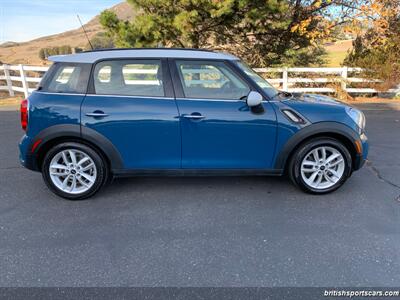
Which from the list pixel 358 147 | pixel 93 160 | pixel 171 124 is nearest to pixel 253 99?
pixel 171 124

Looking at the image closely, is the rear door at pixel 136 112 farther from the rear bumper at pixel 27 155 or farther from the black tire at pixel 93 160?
the rear bumper at pixel 27 155

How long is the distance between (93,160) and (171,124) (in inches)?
38.7

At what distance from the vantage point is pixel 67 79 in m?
3.70

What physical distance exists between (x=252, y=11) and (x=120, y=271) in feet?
32.6

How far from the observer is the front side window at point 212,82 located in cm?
364

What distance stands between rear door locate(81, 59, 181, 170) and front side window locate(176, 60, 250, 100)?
0.64 ft

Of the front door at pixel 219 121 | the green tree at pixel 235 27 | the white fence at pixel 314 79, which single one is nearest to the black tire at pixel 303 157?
the front door at pixel 219 121

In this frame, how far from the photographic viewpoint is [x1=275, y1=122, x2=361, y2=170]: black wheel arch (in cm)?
363

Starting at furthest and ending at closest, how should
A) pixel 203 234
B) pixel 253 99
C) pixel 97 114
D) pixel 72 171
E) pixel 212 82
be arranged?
1. pixel 72 171
2. pixel 212 82
3. pixel 97 114
4. pixel 253 99
5. pixel 203 234

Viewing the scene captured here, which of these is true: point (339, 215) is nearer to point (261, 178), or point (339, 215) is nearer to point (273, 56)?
point (261, 178)

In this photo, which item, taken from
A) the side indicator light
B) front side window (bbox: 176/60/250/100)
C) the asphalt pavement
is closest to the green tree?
front side window (bbox: 176/60/250/100)

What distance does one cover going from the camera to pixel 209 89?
366 cm

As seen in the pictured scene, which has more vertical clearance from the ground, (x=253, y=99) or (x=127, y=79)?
(x=127, y=79)

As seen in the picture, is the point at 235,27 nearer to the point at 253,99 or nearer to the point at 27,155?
the point at 253,99
